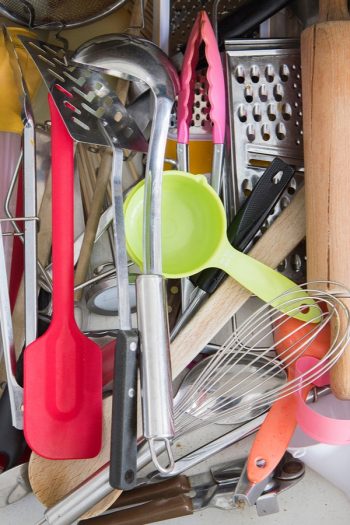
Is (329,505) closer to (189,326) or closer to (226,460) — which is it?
(226,460)

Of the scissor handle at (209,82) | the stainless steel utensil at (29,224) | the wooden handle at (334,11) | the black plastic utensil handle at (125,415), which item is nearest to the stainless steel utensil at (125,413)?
the black plastic utensil handle at (125,415)

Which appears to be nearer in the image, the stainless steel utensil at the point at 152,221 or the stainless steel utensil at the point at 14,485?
the stainless steel utensil at the point at 152,221

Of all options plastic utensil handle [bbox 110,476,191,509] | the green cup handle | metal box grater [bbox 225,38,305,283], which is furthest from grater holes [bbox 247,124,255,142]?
plastic utensil handle [bbox 110,476,191,509]

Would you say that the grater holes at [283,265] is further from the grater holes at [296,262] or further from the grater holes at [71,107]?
the grater holes at [71,107]

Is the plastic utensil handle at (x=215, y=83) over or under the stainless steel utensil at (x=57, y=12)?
under

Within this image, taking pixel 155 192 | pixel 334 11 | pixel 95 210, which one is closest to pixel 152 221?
pixel 155 192

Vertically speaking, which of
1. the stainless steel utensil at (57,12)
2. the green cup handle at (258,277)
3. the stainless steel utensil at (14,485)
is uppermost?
the stainless steel utensil at (57,12)

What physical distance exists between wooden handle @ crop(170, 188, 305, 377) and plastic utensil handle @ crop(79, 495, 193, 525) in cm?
14

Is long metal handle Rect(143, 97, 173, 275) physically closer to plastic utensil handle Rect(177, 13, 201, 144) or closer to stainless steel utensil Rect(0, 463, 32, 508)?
plastic utensil handle Rect(177, 13, 201, 144)

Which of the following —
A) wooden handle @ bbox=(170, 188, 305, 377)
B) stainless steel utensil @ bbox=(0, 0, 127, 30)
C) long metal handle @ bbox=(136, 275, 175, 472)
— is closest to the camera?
long metal handle @ bbox=(136, 275, 175, 472)

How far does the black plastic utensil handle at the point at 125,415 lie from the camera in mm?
539

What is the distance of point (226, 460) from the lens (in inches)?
29.0

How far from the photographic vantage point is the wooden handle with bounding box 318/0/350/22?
24.2 inches

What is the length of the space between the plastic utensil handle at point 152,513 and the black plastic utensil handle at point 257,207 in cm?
21
